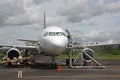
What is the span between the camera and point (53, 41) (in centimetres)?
2522

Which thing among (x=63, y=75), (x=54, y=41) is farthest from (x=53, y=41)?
(x=63, y=75)

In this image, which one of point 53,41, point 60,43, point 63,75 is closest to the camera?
point 63,75

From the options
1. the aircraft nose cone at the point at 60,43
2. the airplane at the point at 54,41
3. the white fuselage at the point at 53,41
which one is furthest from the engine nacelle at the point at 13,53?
the aircraft nose cone at the point at 60,43

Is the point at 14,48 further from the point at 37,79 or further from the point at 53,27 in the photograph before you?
the point at 37,79

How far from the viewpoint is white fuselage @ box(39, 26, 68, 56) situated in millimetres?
25109

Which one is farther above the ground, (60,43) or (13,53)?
(60,43)

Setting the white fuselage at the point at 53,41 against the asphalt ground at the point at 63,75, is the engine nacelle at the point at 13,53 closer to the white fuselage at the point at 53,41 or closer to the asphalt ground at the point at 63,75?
the white fuselage at the point at 53,41

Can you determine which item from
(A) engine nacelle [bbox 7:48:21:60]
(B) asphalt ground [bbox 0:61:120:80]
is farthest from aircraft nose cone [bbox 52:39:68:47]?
(A) engine nacelle [bbox 7:48:21:60]

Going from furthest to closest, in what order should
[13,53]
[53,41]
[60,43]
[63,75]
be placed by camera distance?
[13,53]
[53,41]
[60,43]
[63,75]

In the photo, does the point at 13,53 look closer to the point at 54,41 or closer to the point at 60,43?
the point at 54,41

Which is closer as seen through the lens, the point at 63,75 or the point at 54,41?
the point at 63,75

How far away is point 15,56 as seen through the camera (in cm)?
3209

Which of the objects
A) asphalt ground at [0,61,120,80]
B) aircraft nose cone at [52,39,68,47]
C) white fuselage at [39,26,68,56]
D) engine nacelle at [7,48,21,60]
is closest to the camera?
asphalt ground at [0,61,120,80]

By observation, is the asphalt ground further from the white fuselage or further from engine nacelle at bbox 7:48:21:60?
engine nacelle at bbox 7:48:21:60
